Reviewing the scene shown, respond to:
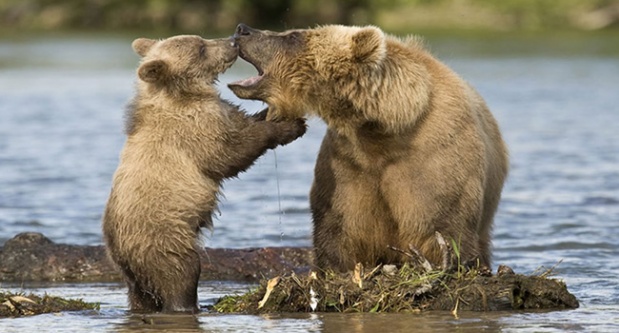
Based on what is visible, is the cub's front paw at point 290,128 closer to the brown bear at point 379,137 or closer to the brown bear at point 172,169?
the brown bear at point 172,169

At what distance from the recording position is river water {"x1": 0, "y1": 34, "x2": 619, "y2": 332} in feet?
25.6

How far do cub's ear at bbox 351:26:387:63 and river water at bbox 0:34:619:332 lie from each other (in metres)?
1.46

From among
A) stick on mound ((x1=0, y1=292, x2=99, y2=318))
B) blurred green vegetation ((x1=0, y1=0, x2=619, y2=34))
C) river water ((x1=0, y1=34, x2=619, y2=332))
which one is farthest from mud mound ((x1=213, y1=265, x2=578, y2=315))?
blurred green vegetation ((x1=0, y1=0, x2=619, y2=34))

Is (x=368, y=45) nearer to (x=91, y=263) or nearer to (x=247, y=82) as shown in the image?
(x=247, y=82)

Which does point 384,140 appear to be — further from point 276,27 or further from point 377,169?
point 276,27

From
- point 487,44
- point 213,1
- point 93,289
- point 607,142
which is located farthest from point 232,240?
point 213,1

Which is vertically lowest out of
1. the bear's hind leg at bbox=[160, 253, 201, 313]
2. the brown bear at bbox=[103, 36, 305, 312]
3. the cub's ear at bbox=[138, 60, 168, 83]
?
the bear's hind leg at bbox=[160, 253, 201, 313]

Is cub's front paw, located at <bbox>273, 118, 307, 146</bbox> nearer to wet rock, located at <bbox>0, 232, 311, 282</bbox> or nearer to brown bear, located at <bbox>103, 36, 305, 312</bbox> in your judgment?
brown bear, located at <bbox>103, 36, 305, 312</bbox>

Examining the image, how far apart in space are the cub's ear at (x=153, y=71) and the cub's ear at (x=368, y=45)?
136 centimetres

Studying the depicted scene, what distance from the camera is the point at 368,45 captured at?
25.4ft

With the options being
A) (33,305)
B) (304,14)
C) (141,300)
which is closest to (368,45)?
(141,300)

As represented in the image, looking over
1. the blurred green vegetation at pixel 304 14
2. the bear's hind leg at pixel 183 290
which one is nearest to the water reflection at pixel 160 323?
the bear's hind leg at pixel 183 290

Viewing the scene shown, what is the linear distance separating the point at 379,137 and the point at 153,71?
5.02 ft

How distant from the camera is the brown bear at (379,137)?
25.8 ft
